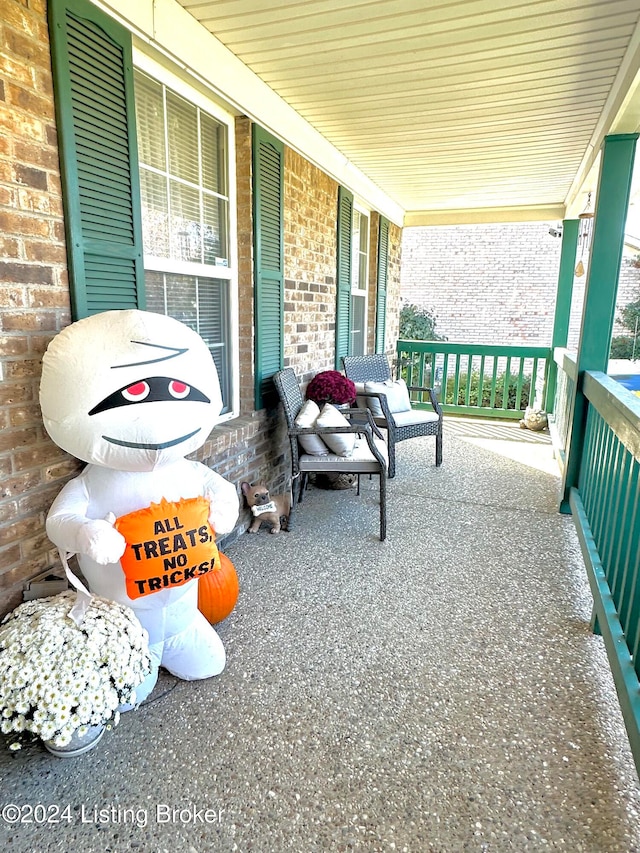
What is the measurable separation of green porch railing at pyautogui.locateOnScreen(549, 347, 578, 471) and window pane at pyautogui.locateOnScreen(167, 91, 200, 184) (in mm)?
2512

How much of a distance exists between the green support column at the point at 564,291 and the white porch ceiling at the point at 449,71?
140 centimetres

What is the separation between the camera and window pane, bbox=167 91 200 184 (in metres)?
2.43

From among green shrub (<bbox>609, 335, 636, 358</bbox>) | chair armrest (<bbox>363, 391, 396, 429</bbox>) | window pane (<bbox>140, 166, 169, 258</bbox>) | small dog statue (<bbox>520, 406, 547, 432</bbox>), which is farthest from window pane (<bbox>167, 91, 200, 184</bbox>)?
green shrub (<bbox>609, 335, 636, 358</bbox>)

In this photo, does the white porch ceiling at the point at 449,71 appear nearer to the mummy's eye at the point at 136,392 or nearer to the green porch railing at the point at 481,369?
the mummy's eye at the point at 136,392

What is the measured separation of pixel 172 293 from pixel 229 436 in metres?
0.78

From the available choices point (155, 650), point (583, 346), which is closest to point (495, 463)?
point (583, 346)

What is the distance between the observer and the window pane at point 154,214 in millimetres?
2301

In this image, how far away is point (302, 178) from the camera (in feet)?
11.9

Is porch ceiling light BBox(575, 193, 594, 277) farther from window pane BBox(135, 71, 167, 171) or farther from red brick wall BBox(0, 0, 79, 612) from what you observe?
red brick wall BBox(0, 0, 79, 612)

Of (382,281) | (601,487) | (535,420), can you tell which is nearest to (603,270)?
(601,487)

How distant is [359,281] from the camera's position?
5406 mm

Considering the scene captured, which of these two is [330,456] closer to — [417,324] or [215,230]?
[215,230]

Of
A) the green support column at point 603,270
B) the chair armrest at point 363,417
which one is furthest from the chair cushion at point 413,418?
the green support column at point 603,270

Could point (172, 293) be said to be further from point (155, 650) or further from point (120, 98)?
point (155, 650)
